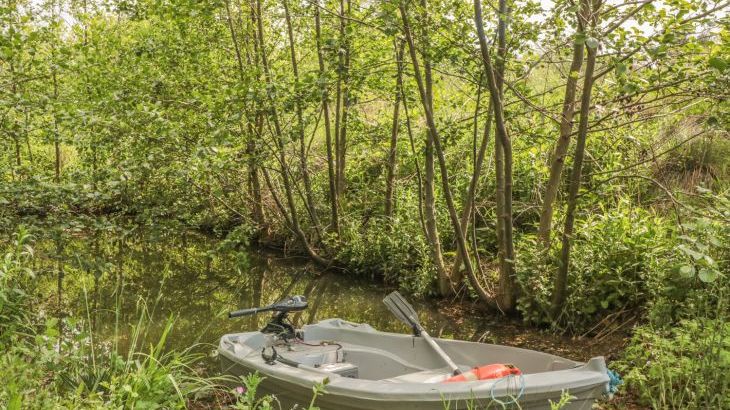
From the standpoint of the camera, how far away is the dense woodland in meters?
4.92

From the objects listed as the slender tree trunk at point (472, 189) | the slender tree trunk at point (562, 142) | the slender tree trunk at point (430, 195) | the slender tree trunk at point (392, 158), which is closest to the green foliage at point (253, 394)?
the slender tree trunk at point (562, 142)

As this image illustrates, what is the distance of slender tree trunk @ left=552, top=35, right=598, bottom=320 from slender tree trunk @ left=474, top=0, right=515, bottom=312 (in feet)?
1.92

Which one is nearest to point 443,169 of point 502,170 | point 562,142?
point 502,170

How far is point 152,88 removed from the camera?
7.95m

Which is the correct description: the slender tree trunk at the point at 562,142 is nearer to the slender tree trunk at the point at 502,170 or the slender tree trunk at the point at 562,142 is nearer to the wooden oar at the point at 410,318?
the slender tree trunk at the point at 502,170

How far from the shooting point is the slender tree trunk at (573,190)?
559cm

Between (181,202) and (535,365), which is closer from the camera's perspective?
(535,365)

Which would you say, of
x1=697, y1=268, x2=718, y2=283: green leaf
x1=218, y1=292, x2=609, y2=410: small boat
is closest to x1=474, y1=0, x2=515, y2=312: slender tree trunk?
x1=218, y1=292, x2=609, y2=410: small boat

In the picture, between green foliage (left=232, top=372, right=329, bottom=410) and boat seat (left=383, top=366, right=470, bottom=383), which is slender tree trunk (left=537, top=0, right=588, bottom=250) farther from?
green foliage (left=232, top=372, right=329, bottom=410)

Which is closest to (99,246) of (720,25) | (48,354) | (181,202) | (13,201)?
(181,202)

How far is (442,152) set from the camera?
714cm

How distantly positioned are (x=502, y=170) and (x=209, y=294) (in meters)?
4.31

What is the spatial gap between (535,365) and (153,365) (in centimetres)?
244

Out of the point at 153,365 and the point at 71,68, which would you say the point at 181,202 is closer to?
the point at 71,68
